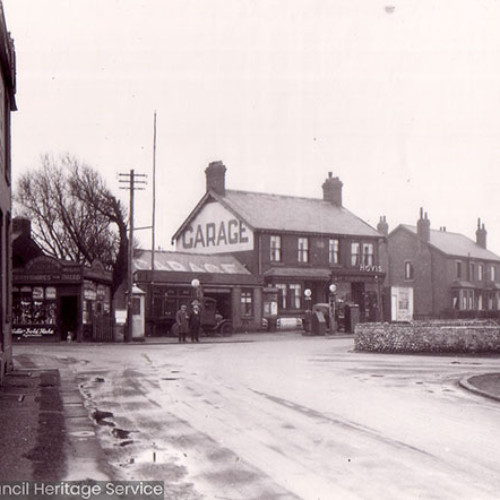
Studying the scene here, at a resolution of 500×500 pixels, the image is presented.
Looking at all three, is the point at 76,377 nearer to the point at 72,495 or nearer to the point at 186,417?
the point at 186,417

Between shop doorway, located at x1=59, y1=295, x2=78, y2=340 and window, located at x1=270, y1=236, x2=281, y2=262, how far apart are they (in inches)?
649

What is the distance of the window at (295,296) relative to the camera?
49.8m

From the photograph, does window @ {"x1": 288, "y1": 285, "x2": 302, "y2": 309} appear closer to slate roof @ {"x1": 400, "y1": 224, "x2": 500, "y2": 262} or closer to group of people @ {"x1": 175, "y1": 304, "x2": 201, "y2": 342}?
group of people @ {"x1": 175, "y1": 304, "x2": 201, "y2": 342}

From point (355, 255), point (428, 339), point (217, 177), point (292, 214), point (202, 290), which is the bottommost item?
point (428, 339)

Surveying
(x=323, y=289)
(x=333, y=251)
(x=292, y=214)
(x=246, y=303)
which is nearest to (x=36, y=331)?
(x=246, y=303)

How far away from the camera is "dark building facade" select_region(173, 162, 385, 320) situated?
162 ft

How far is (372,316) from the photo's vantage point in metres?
54.9

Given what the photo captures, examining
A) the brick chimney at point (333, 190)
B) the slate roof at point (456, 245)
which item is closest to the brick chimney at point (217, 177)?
the brick chimney at point (333, 190)

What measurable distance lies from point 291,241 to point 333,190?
9.06 metres

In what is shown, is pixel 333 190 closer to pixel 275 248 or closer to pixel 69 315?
pixel 275 248

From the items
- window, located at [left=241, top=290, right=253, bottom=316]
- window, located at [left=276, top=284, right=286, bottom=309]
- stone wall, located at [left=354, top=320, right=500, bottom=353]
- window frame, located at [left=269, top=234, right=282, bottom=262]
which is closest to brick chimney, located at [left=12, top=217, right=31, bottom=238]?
window, located at [left=241, top=290, right=253, bottom=316]

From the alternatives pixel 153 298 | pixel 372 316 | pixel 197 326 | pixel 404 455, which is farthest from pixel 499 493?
pixel 372 316

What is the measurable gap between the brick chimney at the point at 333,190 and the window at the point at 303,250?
7.33 metres

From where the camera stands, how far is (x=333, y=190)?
190ft
